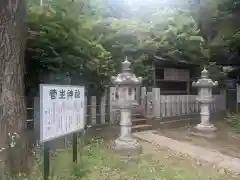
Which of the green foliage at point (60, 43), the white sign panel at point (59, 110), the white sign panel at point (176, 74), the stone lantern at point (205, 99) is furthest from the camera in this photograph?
the white sign panel at point (176, 74)

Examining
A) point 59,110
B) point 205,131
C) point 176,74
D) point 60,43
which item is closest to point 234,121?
point 205,131

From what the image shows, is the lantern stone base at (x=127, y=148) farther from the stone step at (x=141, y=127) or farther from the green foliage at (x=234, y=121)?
the green foliage at (x=234, y=121)

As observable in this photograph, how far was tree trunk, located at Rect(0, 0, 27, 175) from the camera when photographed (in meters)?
4.62

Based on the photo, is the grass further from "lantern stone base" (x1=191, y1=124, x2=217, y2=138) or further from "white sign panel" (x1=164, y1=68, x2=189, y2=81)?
"white sign panel" (x1=164, y1=68, x2=189, y2=81)

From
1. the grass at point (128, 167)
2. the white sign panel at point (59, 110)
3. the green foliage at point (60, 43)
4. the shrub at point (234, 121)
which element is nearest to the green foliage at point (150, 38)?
the green foliage at point (60, 43)

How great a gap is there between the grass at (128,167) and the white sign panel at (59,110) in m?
0.86

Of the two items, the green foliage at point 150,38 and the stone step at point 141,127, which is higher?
the green foliage at point 150,38

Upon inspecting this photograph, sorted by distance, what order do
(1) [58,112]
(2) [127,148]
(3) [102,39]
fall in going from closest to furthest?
1. (1) [58,112]
2. (2) [127,148]
3. (3) [102,39]

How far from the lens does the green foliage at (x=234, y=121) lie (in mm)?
10812

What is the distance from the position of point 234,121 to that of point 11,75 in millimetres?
9405

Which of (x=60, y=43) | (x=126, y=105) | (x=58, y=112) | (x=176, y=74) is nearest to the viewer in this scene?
(x=58, y=112)

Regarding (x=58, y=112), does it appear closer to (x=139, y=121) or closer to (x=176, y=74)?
(x=139, y=121)

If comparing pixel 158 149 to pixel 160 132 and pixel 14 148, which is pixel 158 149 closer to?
pixel 160 132

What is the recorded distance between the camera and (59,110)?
4051 mm
